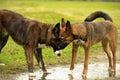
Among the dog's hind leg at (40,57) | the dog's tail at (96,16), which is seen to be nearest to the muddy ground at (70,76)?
the dog's hind leg at (40,57)

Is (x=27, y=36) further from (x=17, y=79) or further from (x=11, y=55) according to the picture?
(x=11, y=55)

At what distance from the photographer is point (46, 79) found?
12797mm

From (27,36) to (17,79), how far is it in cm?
136

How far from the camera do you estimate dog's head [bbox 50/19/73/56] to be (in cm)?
1212

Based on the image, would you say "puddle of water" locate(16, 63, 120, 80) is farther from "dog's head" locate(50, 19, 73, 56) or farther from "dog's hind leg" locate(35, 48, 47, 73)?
"dog's head" locate(50, 19, 73, 56)

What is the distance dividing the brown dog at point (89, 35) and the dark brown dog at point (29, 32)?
467mm

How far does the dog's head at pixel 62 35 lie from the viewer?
12.1 metres

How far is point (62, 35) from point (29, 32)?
116 centimetres

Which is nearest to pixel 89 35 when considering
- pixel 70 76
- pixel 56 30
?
pixel 56 30

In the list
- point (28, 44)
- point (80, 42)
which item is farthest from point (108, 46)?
point (28, 44)

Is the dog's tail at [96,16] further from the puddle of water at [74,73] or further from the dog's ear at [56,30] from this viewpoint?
the dog's ear at [56,30]

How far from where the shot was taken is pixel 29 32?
506 inches

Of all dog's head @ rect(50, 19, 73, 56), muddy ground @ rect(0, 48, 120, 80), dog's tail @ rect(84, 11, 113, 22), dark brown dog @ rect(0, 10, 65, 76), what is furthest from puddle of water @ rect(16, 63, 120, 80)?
dog's tail @ rect(84, 11, 113, 22)

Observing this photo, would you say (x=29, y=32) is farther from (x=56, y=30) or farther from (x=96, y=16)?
(x=96, y=16)
